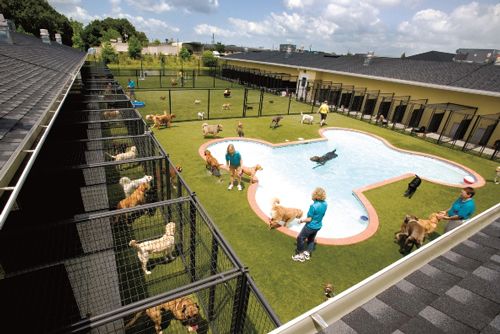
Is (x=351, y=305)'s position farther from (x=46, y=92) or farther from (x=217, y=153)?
(x=217, y=153)

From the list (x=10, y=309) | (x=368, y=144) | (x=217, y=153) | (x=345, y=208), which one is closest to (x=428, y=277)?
(x=10, y=309)

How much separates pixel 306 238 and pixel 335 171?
7522 mm

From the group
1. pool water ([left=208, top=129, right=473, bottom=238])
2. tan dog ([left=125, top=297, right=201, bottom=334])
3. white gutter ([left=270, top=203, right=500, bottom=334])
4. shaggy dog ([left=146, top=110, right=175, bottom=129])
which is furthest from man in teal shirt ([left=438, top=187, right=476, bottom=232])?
shaggy dog ([left=146, top=110, right=175, bottom=129])

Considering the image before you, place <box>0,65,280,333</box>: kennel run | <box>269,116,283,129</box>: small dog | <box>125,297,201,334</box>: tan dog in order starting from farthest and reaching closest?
<box>269,116,283,129</box>: small dog < <box>125,297,201,334</box>: tan dog < <box>0,65,280,333</box>: kennel run

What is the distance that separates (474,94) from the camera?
17969 millimetres

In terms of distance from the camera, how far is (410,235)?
672 centimetres

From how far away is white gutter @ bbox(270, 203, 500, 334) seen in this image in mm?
2166

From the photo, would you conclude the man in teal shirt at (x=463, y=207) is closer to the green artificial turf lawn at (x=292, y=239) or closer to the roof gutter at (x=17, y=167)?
the green artificial turf lawn at (x=292, y=239)

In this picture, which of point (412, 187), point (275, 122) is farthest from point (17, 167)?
point (275, 122)

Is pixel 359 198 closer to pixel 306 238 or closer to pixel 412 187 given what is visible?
pixel 412 187

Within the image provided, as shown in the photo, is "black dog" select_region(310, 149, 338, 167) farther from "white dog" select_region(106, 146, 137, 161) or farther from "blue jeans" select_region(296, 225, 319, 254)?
"white dog" select_region(106, 146, 137, 161)

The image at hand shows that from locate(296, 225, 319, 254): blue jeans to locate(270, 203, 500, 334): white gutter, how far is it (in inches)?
118

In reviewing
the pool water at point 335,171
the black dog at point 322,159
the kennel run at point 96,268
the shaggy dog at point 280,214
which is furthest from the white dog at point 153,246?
the black dog at point 322,159

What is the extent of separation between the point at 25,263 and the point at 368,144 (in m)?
17.7
